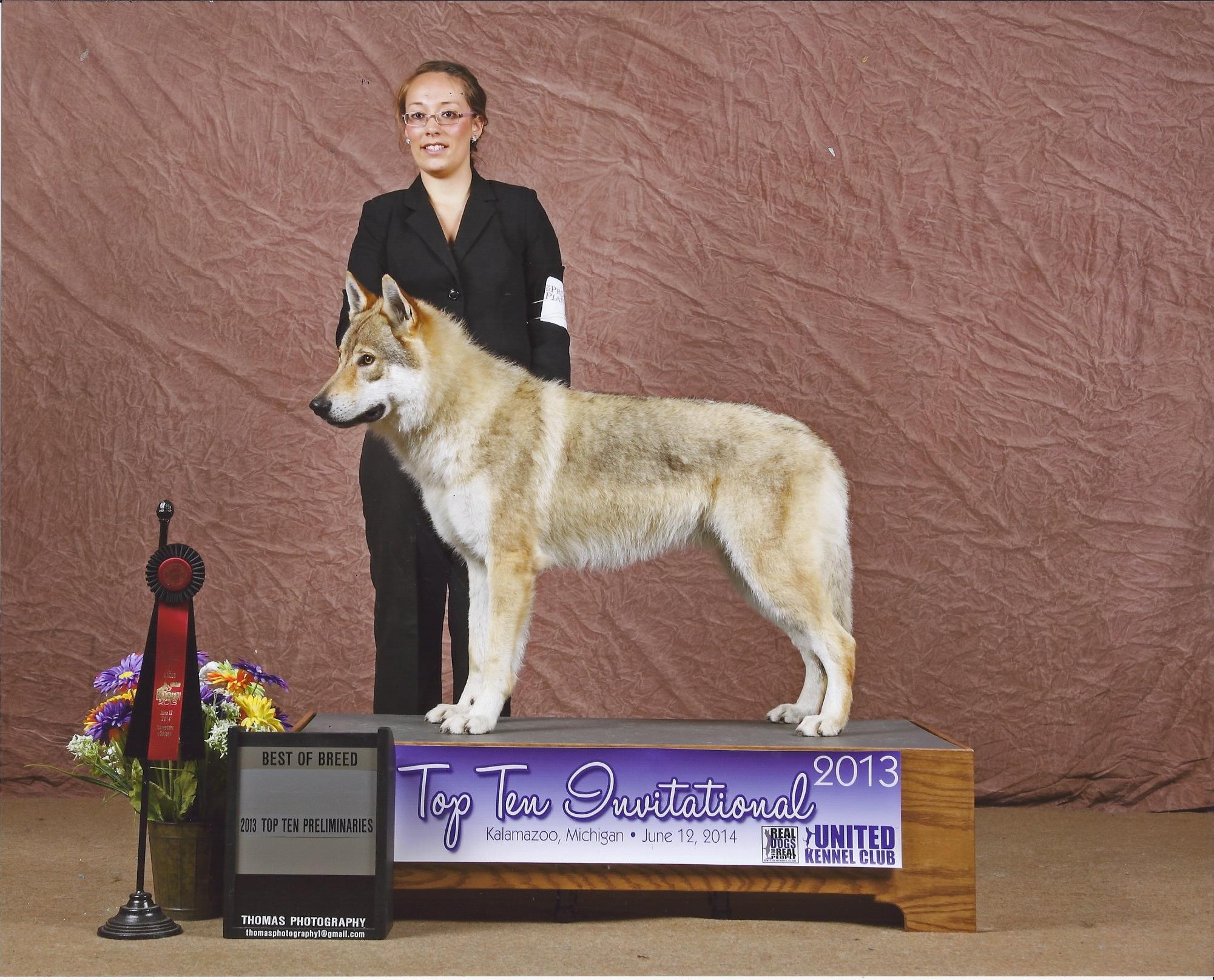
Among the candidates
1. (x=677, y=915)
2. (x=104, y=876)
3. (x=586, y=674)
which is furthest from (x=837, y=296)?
(x=104, y=876)

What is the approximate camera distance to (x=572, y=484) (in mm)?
3412

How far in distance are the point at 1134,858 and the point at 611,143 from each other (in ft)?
11.1

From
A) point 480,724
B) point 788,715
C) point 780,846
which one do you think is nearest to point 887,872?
point 780,846

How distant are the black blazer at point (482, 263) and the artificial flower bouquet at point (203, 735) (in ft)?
3.71

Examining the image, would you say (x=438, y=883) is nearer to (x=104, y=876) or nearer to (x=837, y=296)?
(x=104, y=876)

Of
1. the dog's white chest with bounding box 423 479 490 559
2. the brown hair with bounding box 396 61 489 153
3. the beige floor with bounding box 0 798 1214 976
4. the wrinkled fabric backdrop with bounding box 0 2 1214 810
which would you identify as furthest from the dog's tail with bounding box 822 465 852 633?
the brown hair with bounding box 396 61 489 153

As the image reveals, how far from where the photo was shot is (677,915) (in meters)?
3.17

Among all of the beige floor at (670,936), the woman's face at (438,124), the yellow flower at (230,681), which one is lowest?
the beige floor at (670,936)

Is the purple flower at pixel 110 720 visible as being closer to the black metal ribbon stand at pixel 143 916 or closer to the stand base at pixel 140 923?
the black metal ribbon stand at pixel 143 916

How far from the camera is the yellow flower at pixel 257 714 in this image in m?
3.23

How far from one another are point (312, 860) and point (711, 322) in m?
2.88

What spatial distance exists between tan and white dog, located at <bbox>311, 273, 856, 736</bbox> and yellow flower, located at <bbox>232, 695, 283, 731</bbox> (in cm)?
45

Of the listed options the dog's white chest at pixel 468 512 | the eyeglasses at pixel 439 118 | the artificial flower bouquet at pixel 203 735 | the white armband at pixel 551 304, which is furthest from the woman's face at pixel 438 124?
the artificial flower bouquet at pixel 203 735

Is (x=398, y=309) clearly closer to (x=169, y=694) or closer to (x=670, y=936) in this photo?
(x=169, y=694)
